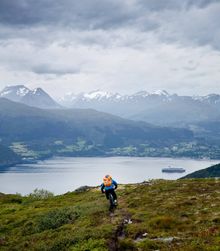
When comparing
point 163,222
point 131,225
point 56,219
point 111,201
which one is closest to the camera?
point 163,222

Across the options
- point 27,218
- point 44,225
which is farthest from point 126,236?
point 27,218

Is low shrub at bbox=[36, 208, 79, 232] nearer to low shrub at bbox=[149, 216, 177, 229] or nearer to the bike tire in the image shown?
the bike tire

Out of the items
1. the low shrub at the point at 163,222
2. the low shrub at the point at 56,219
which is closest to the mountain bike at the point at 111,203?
the low shrub at the point at 56,219

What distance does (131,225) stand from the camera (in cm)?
2627

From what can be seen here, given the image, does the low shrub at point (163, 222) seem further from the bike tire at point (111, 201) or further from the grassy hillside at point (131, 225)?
the bike tire at point (111, 201)

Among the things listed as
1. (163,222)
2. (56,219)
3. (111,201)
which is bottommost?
(56,219)

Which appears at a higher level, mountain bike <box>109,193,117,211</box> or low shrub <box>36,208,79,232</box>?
mountain bike <box>109,193,117,211</box>

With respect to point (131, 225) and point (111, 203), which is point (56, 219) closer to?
point (111, 203)

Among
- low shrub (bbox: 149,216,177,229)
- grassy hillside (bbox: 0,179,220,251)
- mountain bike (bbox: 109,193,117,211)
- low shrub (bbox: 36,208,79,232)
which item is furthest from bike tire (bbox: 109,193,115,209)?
low shrub (bbox: 149,216,177,229)

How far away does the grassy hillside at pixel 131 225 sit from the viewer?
71.9 feet

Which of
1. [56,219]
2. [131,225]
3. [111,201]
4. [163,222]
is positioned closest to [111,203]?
[111,201]

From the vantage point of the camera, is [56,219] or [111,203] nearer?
[56,219]

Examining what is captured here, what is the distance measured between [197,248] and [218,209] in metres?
9.58

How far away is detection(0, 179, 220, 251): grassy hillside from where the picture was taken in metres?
21.9
